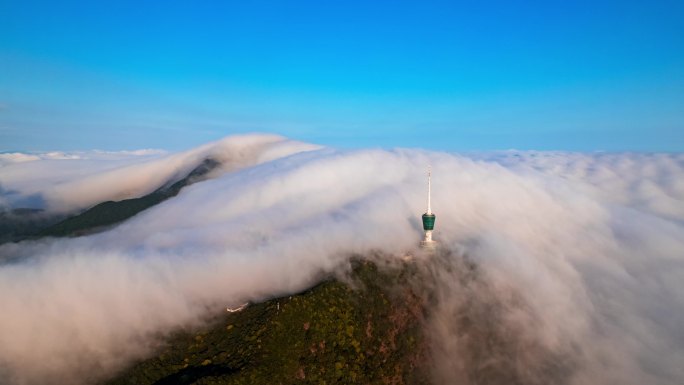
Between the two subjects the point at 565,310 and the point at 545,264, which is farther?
the point at 545,264

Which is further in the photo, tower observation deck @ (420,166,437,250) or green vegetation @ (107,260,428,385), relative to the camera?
tower observation deck @ (420,166,437,250)

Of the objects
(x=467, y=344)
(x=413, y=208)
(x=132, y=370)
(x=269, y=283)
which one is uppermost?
(x=413, y=208)

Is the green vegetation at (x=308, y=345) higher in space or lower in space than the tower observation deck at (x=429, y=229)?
lower

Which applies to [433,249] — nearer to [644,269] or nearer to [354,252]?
[354,252]

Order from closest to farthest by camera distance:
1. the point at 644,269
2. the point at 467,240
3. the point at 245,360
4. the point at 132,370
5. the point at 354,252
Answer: the point at 245,360, the point at 132,370, the point at 354,252, the point at 467,240, the point at 644,269

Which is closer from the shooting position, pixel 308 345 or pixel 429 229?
pixel 308 345

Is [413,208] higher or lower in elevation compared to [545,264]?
higher

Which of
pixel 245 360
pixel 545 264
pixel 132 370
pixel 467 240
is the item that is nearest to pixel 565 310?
pixel 545 264

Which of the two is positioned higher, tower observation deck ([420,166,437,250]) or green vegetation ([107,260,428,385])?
tower observation deck ([420,166,437,250])
